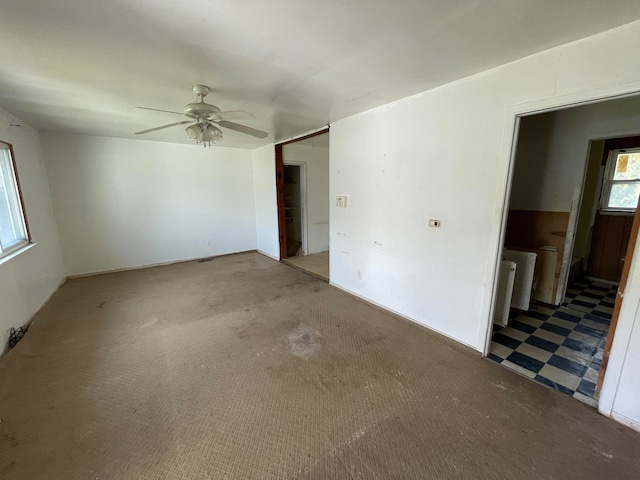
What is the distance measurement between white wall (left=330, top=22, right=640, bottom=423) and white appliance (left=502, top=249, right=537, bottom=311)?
1.03 m

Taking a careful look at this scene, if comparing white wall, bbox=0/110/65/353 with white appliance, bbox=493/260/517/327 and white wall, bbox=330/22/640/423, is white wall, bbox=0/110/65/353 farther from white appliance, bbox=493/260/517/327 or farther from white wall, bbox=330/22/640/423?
white appliance, bbox=493/260/517/327

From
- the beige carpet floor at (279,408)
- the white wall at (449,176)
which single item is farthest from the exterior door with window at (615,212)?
the beige carpet floor at (279,408)

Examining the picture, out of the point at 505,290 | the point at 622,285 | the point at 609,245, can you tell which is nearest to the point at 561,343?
the point at 505,290

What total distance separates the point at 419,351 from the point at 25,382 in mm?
→ 3120

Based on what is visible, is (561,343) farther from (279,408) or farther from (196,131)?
(196,131)

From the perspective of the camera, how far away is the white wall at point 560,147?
2.54m

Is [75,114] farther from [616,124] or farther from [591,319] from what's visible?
[591,319]

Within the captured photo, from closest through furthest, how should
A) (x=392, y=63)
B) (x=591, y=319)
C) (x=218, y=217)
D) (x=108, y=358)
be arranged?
(x=392, y=63) < (x=108, y=358) < (x=591, y=319) < (x=218, y=217)

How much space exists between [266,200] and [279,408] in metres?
4.26

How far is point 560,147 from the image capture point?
2891 millimetres

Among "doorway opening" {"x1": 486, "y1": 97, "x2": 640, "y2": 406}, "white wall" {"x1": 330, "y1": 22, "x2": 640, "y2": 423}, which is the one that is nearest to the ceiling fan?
"white wall" {"x1": 330, "y1": 22, "x2": 640, "y2": 423}

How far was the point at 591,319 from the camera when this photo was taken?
108 inches

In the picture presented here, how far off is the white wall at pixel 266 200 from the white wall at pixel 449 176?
2.03 meters

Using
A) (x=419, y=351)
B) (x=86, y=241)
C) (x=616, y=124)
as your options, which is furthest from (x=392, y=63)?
(x=86, y=241)
